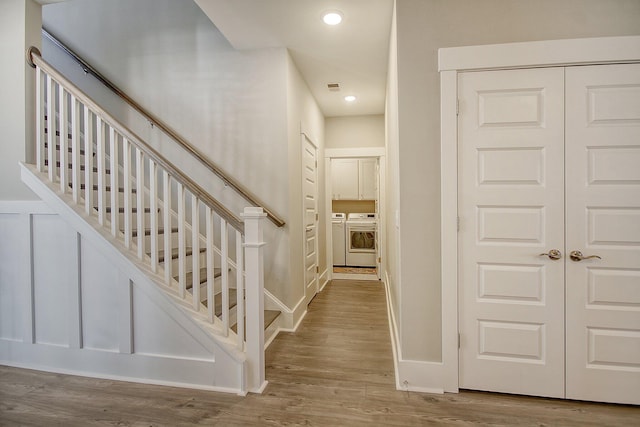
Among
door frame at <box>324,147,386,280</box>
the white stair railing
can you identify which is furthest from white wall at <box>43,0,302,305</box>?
door frame at <box>324,147,386,280</box>

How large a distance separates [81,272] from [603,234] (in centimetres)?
341

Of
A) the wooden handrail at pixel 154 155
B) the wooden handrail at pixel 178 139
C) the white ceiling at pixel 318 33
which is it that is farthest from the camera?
the wooden handrail at pixel 178 139

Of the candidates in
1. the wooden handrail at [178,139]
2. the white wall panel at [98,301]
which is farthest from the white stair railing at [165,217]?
the wooden handrail at [178,139]

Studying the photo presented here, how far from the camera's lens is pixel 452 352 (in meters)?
1.93

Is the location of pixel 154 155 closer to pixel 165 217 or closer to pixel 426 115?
pixel 165 217

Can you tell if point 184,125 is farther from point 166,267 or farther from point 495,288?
point 495,288

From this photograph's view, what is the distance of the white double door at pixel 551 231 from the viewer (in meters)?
1.79

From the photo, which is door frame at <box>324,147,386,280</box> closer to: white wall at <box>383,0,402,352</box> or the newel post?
white wall at <box>383,0,402,352</box>

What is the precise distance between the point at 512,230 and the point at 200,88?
3043 millimetres

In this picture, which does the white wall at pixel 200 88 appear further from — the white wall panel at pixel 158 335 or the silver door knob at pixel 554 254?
the silver door knob at pixel 554 254

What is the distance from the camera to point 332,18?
2.43m

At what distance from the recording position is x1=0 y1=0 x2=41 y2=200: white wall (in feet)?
7.18

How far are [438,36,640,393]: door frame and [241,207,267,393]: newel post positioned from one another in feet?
3.91

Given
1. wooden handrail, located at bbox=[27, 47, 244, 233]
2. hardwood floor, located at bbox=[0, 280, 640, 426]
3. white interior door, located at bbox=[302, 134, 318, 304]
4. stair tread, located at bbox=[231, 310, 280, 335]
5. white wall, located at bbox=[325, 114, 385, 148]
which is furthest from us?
white wall, located at bbox=[325, 114, 385, 148]
